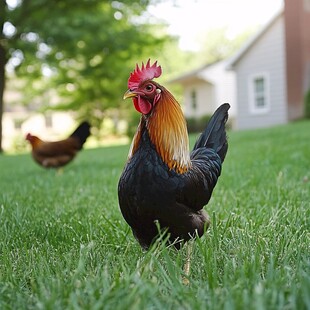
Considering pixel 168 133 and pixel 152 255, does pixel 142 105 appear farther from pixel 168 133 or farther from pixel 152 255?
pixel 152 255

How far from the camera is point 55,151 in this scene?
7.54 m

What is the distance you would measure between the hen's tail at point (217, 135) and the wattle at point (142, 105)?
2.54 ft

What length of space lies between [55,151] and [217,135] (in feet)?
16.2

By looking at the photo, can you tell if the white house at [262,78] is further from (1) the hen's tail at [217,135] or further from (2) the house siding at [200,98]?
(1) the hen's tail at [217,135]

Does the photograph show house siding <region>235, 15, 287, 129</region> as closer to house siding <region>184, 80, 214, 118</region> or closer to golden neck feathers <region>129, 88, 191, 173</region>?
house siding <region>184, 80, 214, 118</region>

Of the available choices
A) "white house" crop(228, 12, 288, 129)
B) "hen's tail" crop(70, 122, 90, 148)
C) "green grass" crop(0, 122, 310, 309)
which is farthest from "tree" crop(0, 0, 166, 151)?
"green grass" crop(0, 122, 310, 309)

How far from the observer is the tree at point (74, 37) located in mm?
18234

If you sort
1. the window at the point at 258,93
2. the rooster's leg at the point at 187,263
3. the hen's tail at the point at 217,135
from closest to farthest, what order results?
the rooster's leg at the point at 187,263 < the hen's tail at the point at 217,135 < the window at the point at 258,93

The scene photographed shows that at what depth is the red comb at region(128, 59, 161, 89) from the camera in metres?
2.27

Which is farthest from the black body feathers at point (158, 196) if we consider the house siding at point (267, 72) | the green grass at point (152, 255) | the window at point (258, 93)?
the window at point (258, 93)

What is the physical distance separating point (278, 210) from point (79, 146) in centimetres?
527

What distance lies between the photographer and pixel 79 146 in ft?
26.2

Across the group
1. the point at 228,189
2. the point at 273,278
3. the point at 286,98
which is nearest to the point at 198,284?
the point at 273,278

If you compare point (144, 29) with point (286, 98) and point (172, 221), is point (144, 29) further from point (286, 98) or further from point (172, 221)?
point (172, 221)
